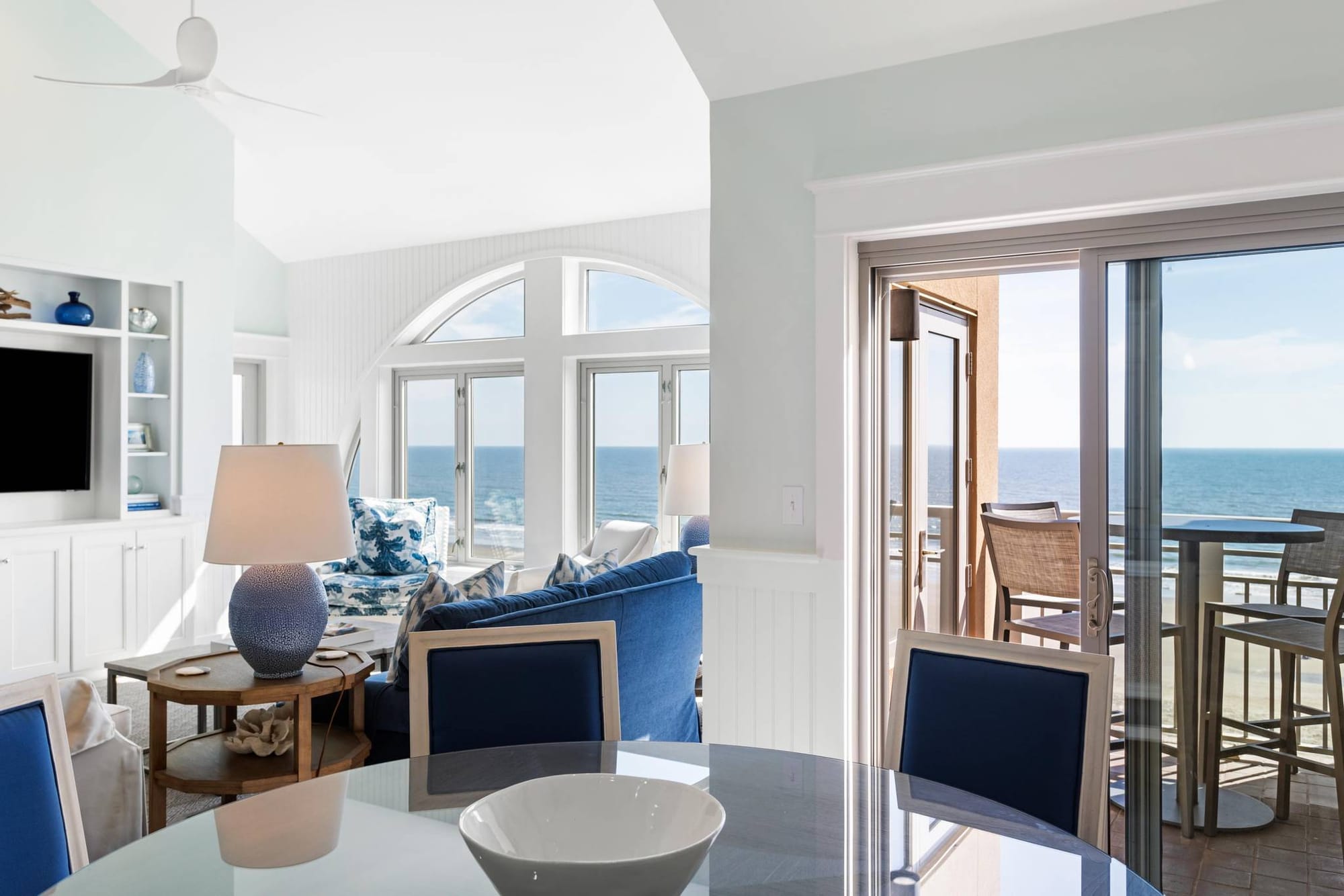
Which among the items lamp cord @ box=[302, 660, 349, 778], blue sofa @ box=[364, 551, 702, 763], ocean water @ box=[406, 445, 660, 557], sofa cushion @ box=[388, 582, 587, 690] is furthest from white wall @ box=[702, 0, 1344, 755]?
ocean water @ box=[406, 445, 660, 557]

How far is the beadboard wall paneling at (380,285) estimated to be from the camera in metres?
5.83

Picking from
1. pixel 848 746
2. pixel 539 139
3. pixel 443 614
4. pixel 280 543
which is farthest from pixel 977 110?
pixel 539 139

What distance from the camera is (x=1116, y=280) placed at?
2338 mm

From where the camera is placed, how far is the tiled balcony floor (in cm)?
210

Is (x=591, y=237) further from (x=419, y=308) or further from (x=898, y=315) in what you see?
(x=898, y=315)

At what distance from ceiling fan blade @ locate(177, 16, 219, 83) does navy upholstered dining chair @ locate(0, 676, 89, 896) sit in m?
3.13

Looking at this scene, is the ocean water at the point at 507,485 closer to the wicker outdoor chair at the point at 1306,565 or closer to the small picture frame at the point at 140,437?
the small picture frame at the point at 140,437

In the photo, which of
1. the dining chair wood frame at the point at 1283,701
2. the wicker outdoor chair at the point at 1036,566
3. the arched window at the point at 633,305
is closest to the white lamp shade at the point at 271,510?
the dining chair wood frame at the point at 1283,701

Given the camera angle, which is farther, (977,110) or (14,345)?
(14,345)

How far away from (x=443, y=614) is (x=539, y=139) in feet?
11.6

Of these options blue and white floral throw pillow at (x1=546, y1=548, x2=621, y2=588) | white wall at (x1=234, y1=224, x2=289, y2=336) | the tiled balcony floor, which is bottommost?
the tiled balcony floor

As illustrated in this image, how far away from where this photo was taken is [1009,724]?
5.51 ft

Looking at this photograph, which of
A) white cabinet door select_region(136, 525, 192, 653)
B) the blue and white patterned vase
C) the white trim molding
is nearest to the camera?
the white trim molding

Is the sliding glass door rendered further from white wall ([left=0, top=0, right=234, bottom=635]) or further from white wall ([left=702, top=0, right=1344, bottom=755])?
white wall ([left=0, top=0, right=234, bottom=635])
